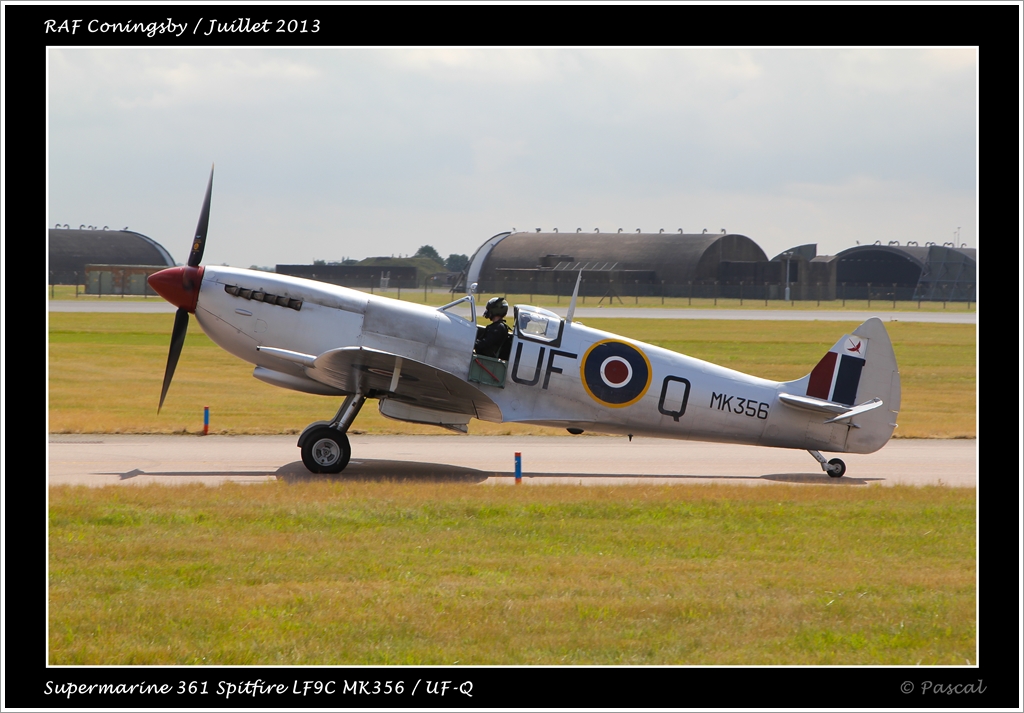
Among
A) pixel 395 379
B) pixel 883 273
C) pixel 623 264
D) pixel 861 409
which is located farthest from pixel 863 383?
pixel 883 273

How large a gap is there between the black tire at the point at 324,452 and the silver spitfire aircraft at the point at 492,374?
0.01m

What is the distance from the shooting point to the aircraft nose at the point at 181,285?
1416cm

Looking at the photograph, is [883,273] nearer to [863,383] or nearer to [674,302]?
[674,302]

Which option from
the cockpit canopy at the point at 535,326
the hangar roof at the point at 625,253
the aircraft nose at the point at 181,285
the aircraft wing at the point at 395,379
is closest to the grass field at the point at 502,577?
the aircraft wing at the point at 395,379

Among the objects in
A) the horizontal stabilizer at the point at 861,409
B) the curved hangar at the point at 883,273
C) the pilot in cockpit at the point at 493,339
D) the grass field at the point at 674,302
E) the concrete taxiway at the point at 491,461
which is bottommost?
the concrete taxiway at the point at 491,461

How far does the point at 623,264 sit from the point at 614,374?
7645cm

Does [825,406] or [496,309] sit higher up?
[496,309]

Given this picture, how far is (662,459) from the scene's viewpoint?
16.7 meters

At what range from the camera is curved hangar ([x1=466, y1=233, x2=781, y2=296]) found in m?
87.9

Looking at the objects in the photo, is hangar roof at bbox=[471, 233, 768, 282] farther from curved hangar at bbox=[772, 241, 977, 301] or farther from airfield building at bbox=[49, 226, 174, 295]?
airfield building at bbox=[49, 226, 174, 295]

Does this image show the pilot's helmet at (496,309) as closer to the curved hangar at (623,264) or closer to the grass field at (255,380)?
the grass field at (255,380)

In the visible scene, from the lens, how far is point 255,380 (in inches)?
1142

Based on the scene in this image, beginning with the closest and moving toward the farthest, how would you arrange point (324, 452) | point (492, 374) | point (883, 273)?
point (324, 452), point (492, 374), point (883, 273)

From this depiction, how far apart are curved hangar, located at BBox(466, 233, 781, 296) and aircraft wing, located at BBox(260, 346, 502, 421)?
7112 cm
